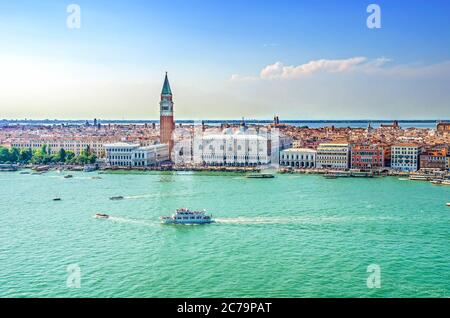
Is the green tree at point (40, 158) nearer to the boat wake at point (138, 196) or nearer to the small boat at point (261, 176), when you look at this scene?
the small boat at point (261, 176)

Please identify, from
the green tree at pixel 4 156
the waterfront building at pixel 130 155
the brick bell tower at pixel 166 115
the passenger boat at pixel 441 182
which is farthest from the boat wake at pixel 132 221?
the green tree at pixel 4 156

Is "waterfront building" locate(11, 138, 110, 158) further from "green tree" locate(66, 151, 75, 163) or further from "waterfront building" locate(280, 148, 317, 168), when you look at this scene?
"waterfront building" locate(280, 148, 317, 168)

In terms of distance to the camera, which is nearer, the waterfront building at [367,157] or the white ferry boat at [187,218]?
the white ferry boat at [187,218]

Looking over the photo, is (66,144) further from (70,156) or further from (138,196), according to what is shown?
(138,196)

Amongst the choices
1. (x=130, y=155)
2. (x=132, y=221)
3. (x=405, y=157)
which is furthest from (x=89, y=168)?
(x=405, y=157)
